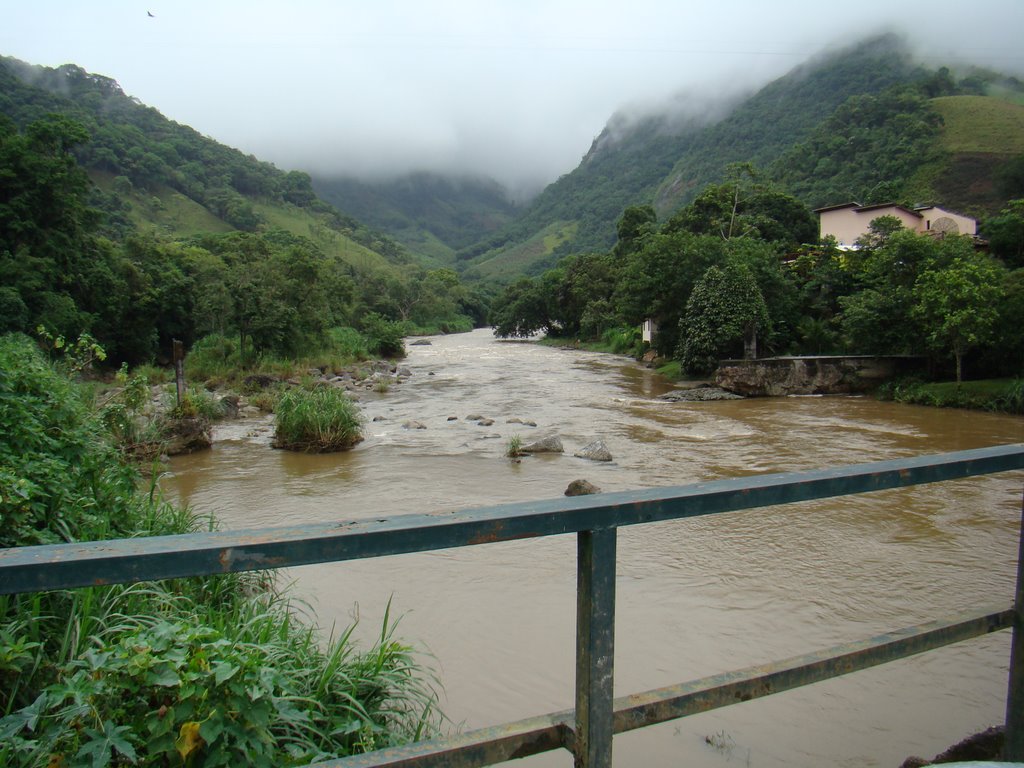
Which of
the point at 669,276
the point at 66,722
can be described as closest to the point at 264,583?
the point at 66,722

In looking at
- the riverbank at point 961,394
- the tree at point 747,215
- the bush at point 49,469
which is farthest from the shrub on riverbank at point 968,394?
the bush at point 49,469

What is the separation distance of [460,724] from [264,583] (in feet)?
7.47

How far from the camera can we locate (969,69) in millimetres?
113438

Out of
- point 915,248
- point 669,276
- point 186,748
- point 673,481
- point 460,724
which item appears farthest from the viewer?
point 669,276

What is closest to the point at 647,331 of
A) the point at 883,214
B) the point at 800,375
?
the point at 883,214

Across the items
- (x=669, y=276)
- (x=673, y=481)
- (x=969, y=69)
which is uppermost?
(x=969, y=69)

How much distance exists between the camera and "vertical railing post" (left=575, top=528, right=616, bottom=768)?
59.1 inches

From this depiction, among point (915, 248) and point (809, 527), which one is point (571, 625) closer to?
point (809, 527)

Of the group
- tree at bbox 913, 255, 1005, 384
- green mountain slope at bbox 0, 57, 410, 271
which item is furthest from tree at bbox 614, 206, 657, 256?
green mountain slope at bbox 0, 57, 410, 271

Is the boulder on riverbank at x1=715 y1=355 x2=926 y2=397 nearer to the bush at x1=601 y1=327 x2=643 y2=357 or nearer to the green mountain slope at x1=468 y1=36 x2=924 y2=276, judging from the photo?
the bush at x1=601 y1=327 x2=643 y2=357

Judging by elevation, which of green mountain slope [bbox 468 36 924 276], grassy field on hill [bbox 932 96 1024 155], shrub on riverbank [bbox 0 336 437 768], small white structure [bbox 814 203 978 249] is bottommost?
shrub on riverbank [bbox 0 336 437 768]

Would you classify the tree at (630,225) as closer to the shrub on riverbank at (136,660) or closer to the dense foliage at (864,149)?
the dense foliage at (864,149)

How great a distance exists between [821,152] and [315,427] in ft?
222

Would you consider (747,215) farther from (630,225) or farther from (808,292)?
(808,292)
